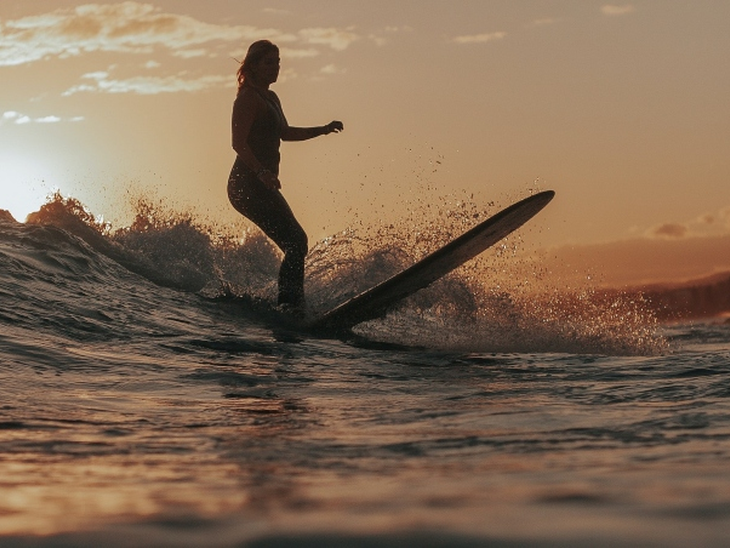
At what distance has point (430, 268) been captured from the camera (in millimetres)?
7340

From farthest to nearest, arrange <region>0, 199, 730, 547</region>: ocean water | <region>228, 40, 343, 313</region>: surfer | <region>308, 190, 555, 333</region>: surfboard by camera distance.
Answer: <region>228, 40, 343, 313</region>: surfer, <region>308, 190, 555, 333</region>: surfboard, <region>0, 199, 730, 547</region>: ocean water

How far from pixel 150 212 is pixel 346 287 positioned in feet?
15.7

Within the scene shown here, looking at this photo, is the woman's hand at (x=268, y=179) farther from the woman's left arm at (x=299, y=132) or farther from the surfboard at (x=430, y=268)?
the surfboard at (x=430, y=268)

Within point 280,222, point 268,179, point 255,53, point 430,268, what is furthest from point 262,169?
point 430,268

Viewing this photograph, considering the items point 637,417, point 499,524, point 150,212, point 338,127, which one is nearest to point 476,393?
point 637,417

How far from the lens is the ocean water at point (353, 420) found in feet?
6.44

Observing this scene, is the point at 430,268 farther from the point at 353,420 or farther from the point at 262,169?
the point at 353,420

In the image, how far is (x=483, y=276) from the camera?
949 centimetres

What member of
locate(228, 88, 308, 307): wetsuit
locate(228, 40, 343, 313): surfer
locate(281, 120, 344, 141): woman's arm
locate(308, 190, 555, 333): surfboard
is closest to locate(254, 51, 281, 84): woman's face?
locate(228, 40, 343, 313): surfer

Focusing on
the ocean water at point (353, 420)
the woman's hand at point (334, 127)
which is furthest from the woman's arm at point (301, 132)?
the ocean water at point (353, 420)

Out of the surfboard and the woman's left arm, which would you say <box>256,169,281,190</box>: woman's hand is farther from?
the surfboard

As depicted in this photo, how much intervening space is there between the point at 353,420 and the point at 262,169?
14.2 feet

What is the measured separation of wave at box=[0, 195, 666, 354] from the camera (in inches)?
315

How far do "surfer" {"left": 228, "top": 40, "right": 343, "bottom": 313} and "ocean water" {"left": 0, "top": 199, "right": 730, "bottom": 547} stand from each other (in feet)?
1.76
